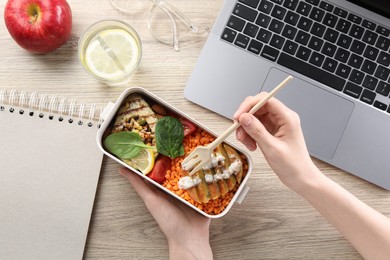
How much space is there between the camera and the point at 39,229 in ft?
3.16

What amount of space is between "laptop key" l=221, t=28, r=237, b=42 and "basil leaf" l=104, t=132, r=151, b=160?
0.27 metres

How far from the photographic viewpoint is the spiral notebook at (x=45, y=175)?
0.96 m

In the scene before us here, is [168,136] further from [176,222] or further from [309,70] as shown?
[309,70]

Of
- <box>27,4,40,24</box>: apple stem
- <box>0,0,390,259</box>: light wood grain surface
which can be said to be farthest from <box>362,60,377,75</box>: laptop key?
<box>27,4,40,24</box>: apple stem

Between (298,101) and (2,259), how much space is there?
695 millimetres

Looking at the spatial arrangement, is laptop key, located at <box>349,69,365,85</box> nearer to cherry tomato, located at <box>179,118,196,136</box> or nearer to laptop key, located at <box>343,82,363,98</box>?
laptop key, located at <box>343,82,363,98</box>

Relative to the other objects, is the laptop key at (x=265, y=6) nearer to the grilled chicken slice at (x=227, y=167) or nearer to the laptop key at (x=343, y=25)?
the laptop key at (x=343, y=25)

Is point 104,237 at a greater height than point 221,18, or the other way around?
point 221,18

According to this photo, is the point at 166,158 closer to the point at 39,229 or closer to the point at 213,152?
the point at 213,152

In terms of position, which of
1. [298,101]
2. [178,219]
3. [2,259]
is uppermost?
[298,101]

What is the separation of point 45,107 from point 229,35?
414 millimetres

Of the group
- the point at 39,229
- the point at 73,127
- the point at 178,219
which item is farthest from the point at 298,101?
the point at 39,229

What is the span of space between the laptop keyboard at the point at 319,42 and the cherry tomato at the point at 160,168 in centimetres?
28

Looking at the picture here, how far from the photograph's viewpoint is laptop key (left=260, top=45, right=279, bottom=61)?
3.12ft
